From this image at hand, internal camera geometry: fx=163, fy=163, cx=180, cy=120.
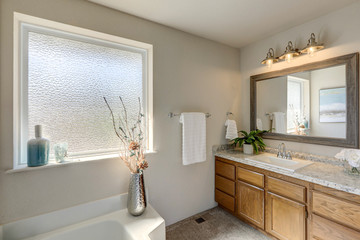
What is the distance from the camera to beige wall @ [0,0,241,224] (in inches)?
49.2

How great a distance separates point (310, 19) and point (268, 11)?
1.89ft

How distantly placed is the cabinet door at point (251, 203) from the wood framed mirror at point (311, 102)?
811mm

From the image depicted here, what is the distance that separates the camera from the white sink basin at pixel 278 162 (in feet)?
5.62

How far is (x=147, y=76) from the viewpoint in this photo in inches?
75.4

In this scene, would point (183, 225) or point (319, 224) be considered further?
point (183, 225)

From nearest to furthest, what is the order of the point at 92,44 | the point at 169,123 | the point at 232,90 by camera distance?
the point at 92,44, the point at 169,123, the point at 232,90

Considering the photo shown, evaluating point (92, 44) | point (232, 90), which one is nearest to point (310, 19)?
point (232, 90)

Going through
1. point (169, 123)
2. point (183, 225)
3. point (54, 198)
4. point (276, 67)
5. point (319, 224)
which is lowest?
point (183, 225)

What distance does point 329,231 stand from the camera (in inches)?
51.4

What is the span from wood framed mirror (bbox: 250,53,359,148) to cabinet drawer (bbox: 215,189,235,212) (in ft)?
3.36

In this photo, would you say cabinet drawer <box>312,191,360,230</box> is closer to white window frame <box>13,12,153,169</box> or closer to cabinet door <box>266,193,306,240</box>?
cabinet door <box>266,193,306,240</box>

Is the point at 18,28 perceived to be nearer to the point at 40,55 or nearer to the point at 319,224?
the point at 40,55

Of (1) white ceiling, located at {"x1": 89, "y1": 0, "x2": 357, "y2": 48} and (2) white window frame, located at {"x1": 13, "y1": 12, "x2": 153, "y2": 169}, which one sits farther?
(1) white ceiling, located at {"x1": 89, "y1": 0, "x2": 357, "y2": 48}

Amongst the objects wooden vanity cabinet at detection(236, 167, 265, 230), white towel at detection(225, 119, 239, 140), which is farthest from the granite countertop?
white towel at detection(225, 119, 239, 140)
